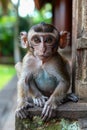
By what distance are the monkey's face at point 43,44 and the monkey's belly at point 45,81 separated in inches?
7.9

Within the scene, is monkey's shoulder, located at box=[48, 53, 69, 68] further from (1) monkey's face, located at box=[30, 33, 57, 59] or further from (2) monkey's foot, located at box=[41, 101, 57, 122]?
(2) monkey's foot, located at box=[41, 101, 57, 122]

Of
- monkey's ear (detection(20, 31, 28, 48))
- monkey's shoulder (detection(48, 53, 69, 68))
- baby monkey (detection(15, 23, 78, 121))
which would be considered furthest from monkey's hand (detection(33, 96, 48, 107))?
monkey's ear (detection(20, 31, 28, 48))

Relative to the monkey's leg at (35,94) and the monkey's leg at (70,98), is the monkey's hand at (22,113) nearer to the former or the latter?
the monkey's leg at (35,94)

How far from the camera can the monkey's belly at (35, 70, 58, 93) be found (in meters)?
2.94

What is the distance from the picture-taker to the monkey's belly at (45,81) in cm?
294

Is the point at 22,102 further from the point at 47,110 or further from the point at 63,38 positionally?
the point at 63,38

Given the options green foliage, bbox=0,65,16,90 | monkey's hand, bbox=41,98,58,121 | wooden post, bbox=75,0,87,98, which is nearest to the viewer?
monkey's hand, bbox=41,98,58,121

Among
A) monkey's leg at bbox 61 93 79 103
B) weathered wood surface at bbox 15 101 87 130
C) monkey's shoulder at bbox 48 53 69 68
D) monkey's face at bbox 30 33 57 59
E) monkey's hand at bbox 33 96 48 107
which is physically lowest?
weathered wood surface at bbox 15 101 87 130

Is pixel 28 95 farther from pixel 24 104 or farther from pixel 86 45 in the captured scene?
pixel 86 45

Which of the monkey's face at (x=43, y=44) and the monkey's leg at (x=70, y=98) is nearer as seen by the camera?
the monkey's face at (x=43, y=44)

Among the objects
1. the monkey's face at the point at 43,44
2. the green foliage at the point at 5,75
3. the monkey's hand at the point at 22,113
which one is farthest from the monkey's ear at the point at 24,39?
Result: the green foliage at the point at 5,75

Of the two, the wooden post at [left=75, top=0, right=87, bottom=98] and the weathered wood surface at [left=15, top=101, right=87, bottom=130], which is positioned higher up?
the wooden post at [left=75, top=0, right=87, bottom=98]

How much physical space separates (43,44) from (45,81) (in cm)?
38

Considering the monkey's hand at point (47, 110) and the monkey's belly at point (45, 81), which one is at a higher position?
the monkey's belly at point (45, 81)
